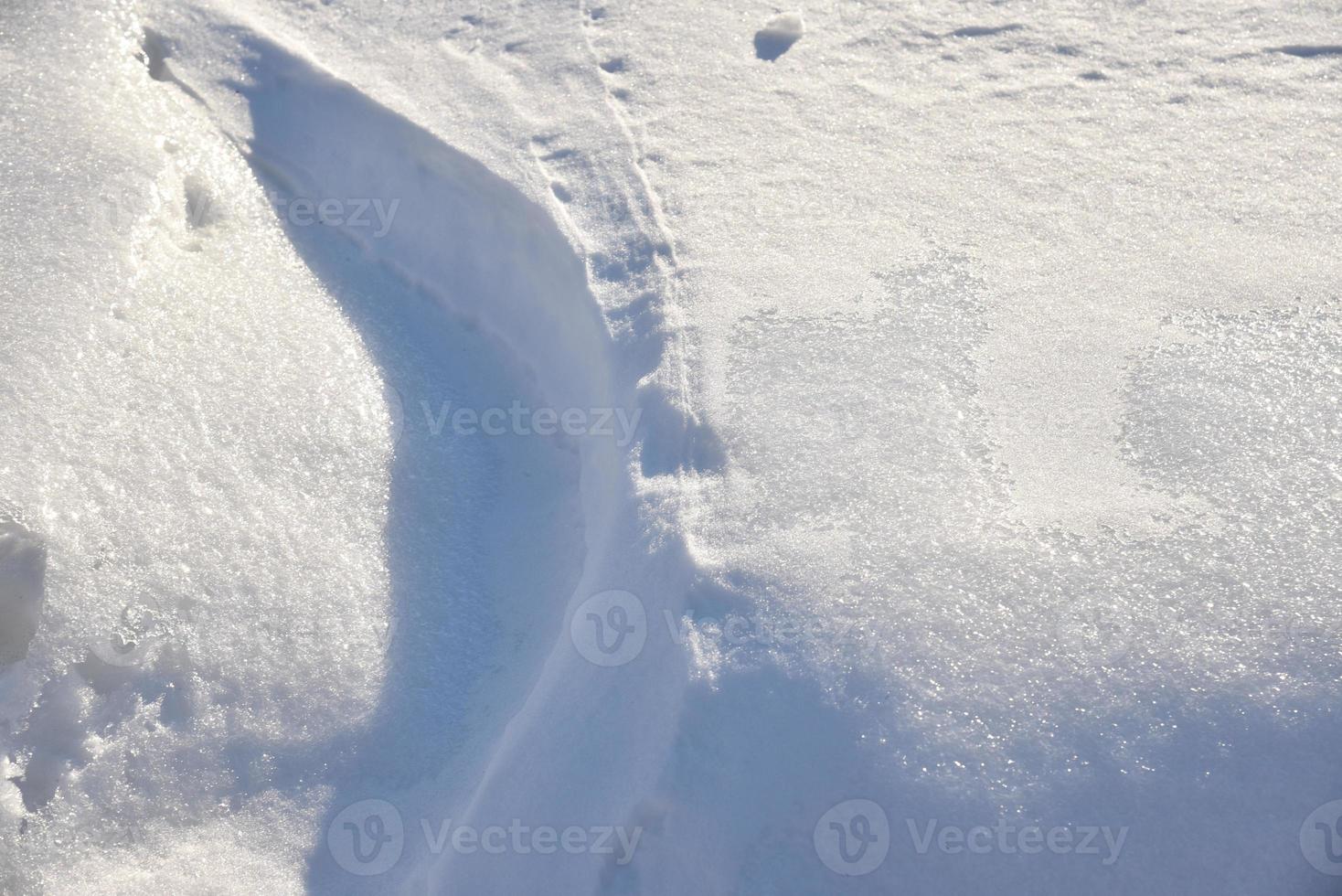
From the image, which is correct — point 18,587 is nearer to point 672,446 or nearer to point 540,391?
point 540,391

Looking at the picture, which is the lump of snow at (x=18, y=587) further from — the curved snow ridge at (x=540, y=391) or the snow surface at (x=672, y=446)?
the curved snow ridge at (x=540, y=391)

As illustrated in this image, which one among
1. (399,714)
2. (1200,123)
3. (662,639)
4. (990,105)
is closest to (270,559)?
(399,714)

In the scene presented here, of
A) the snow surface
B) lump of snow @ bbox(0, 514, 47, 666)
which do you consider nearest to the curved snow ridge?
the snow surface

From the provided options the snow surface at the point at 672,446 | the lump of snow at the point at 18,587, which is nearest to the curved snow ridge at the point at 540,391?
the snow surface at the point at 672,446

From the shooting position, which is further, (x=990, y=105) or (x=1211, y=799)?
(x=990, y=105)

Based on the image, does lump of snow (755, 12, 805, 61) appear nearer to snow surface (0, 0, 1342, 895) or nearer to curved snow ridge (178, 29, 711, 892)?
snow surface (0, 0, 1342, 895)

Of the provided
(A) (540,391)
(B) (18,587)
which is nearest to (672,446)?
(A) (540,391)

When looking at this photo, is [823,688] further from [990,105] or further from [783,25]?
[783,25]
